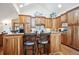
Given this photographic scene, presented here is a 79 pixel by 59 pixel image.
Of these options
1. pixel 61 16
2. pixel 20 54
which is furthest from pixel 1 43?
pixel 61 16

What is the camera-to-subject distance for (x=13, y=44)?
A: 78.7 inches

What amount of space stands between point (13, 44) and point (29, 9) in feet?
1.91

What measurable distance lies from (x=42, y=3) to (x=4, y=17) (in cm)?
61

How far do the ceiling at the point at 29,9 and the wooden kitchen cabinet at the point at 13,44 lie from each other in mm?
300

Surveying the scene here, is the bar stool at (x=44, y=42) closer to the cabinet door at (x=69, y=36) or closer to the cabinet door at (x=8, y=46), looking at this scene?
the cabinet door at (x=69, y=36)

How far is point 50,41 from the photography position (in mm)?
2043

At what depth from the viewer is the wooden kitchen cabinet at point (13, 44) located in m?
1.97

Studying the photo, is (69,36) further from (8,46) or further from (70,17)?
(8,46)

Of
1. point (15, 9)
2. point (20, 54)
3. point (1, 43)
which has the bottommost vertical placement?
point (20, 54)

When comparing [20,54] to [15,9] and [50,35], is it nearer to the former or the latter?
[50,35]

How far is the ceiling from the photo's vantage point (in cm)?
196

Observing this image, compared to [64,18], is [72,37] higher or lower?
lower

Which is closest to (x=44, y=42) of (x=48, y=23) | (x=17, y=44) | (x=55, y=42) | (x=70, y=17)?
(x=55, y=42)

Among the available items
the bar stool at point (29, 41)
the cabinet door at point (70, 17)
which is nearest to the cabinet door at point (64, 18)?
the cabinet door at point (70, 17)
